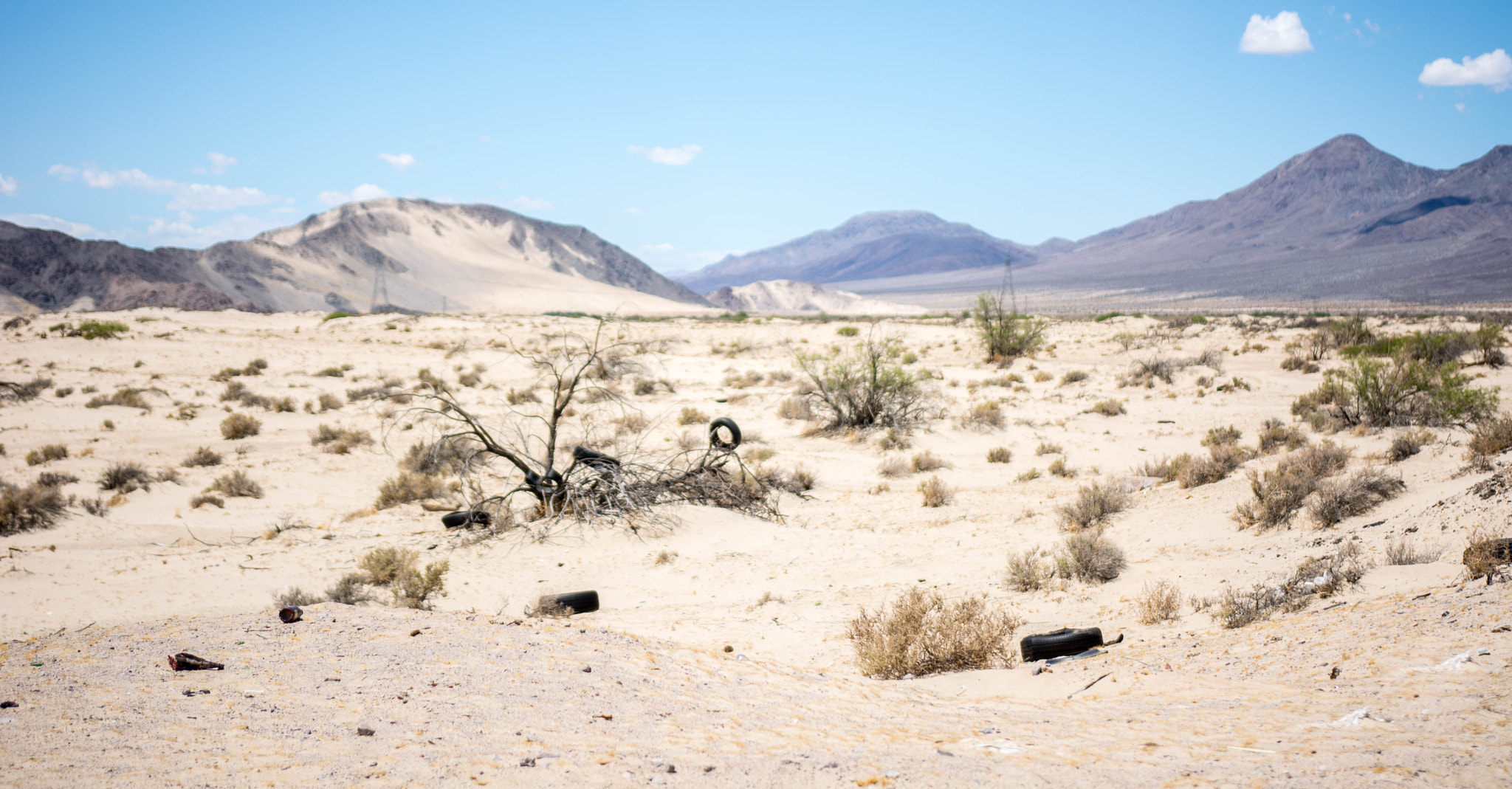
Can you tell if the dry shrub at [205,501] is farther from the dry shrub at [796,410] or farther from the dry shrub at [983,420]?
the dry shrub at [983,420]

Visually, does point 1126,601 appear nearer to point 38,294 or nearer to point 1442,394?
point 1442,394

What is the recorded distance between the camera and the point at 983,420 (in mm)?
14977

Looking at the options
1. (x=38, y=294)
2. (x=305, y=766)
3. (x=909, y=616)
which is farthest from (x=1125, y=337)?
(x=38, y=294)

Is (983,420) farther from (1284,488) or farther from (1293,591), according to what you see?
(1293,591)

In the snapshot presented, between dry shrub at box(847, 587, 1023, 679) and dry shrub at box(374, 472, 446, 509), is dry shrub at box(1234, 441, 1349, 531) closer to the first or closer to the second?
dry shrub at box(847, 587, 1023, 679)

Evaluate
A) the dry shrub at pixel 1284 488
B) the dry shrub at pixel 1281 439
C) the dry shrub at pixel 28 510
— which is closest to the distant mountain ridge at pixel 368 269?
the dry shrub at pixel 28 510

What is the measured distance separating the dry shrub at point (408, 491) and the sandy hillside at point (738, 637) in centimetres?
29

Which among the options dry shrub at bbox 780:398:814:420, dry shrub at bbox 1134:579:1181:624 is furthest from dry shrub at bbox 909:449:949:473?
dry shrub at bbox 1134:579:1181:624

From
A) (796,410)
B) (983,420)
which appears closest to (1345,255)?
(983,420)

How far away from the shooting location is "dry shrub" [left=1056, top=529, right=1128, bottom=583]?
266 inches

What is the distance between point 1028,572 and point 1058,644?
185cm

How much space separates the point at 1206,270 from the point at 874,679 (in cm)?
14069

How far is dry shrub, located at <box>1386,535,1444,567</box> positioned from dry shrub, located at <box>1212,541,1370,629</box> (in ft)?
0.59

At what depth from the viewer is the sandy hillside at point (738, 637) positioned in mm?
3227
